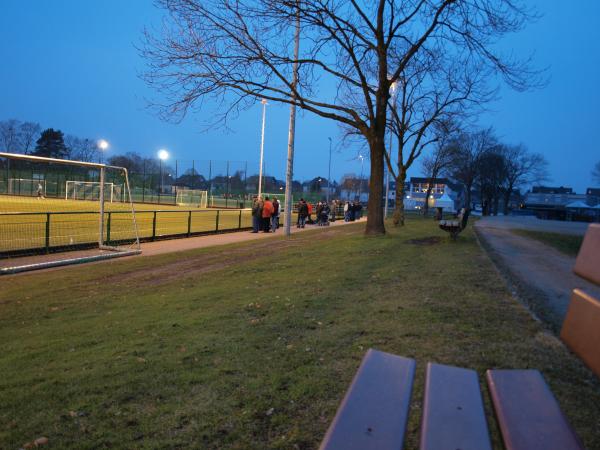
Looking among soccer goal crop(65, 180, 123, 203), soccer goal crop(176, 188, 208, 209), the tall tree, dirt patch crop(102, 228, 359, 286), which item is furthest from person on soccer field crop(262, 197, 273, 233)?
the tall tree

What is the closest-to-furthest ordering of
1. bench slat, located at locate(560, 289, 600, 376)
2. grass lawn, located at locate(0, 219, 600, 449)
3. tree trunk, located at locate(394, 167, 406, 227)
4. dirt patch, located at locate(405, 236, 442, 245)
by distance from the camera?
bench slat, located at locate(560, 289, 600, 376) < grass lawn, located at locate(0, 219, 600, 449) < dirt patch, located at locate(405, 236, 442, 245) < tree trunk, located at locate(394, 167, 406, 227)

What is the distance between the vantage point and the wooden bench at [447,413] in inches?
69.1

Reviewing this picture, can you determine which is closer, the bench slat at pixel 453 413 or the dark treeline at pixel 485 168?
the bench slat at pixel 453 413

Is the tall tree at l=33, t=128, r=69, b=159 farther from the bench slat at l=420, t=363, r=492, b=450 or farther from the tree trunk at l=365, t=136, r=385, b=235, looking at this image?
the bench slat at l=420, t=363, r=492, b=450

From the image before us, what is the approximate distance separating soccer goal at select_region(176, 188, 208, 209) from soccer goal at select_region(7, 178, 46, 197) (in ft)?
95.1

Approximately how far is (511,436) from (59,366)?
3.53m

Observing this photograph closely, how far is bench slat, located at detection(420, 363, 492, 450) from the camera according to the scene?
1.79 meters

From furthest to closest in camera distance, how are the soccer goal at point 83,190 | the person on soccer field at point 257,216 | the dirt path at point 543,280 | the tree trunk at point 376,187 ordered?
the soccer goal at point 83,190, the person on soccer field at point 257,216, the tree trunk at point 376,187, the dirt path at point 543,280

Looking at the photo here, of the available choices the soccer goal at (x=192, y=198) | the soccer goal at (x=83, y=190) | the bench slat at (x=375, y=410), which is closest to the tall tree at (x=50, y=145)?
the soccer goal at (x=192, y=198)

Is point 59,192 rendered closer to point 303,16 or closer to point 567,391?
point 303,16

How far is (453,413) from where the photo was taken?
78.7 inches

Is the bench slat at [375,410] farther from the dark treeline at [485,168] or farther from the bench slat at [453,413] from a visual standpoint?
the dark treeline at [485,168]

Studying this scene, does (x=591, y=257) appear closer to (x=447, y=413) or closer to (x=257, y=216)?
(x=447, y=413)

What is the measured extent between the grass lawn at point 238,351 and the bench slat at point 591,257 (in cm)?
97
